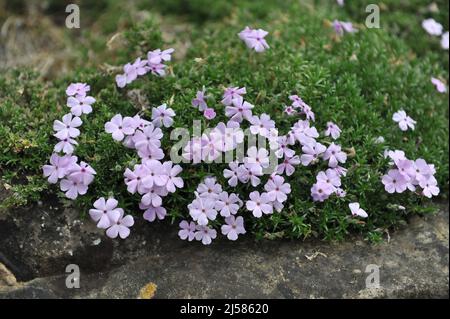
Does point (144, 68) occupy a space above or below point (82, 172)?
above

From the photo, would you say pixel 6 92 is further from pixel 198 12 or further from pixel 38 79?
pixel 198 12

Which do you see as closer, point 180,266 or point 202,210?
point 202,210

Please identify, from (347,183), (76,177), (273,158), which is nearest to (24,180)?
(76,177)

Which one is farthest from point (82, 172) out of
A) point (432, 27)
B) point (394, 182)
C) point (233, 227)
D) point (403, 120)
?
point (432, 27)

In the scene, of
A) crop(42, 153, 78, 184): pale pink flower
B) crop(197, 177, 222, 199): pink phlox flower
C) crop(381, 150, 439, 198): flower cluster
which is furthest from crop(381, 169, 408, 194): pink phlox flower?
crop(42, 153, 78, 184): pale pink flower

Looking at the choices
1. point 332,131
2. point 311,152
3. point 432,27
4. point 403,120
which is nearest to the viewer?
point 311,152

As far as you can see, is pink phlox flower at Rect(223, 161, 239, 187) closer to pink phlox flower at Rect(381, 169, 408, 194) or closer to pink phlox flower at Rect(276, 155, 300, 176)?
pink phlox flower at Rect(276, 155, 300, 176)

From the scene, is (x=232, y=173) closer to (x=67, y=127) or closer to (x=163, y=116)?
(x=163, y=116)
